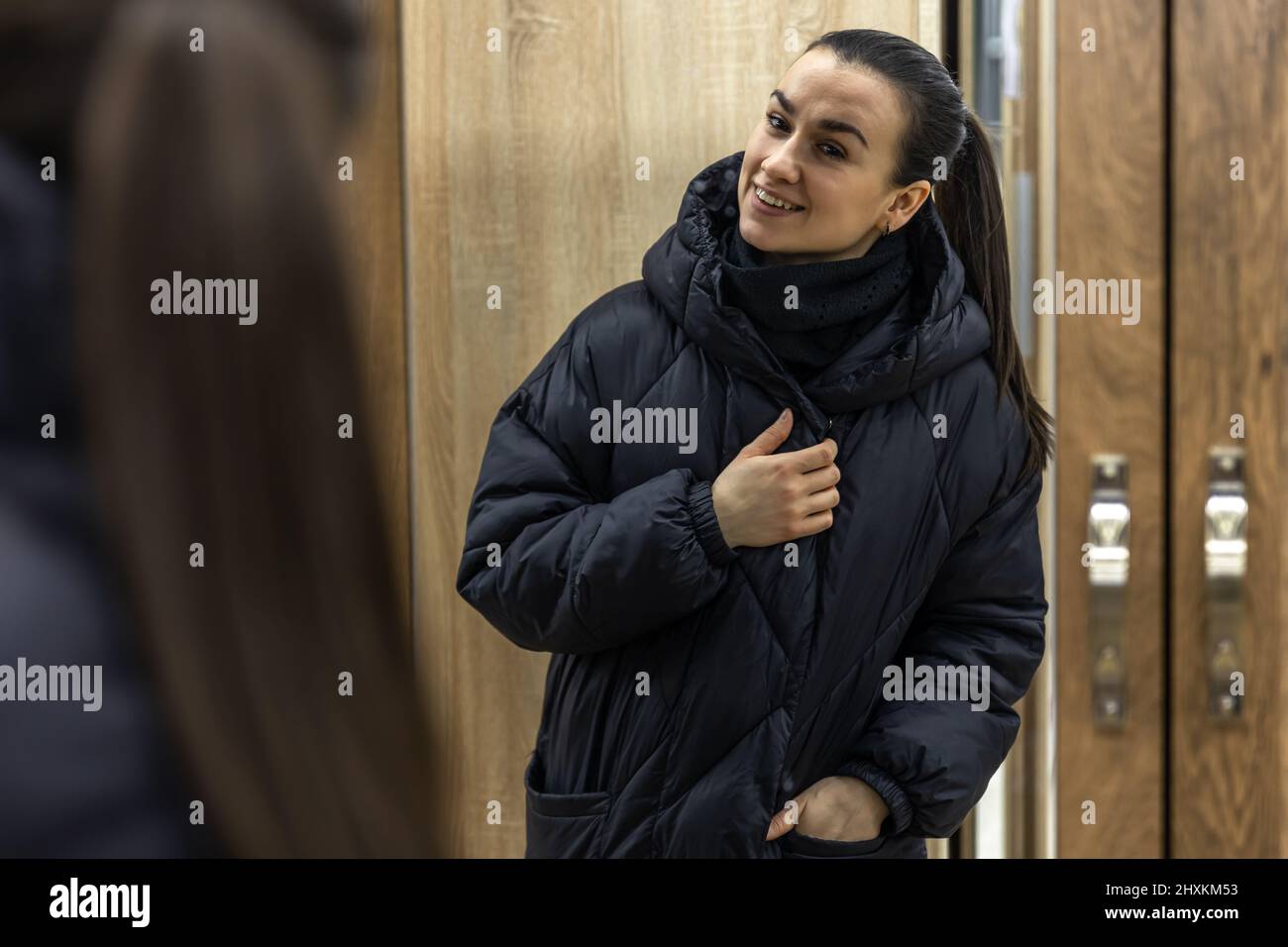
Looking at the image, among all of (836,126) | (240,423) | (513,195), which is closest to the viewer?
(240,423)

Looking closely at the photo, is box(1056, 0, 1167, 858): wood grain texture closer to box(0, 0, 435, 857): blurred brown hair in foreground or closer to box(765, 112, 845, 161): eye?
box(765, 112, 845, 161): eye

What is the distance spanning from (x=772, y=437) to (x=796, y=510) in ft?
0.24

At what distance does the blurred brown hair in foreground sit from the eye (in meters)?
0.88

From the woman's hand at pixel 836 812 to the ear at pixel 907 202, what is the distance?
0.51m

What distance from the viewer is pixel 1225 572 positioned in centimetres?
Result: 142

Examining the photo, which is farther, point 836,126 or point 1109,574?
point 1109,574

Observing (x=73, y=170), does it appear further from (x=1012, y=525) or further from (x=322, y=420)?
(x=1012, y=525)

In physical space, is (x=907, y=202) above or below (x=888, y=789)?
above

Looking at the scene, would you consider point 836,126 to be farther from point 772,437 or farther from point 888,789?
point 888,789

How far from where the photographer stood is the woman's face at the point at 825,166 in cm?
118

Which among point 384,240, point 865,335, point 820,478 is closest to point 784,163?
point 865,335

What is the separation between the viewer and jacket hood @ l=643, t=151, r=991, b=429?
120 centimetres

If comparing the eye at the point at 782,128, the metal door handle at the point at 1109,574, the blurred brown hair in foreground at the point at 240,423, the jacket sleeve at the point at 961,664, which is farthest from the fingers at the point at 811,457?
the blurred brown hair in foreground at the point at 240,423

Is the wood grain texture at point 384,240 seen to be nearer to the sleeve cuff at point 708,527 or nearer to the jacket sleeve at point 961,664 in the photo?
the sleeve cuff at point 708,527
